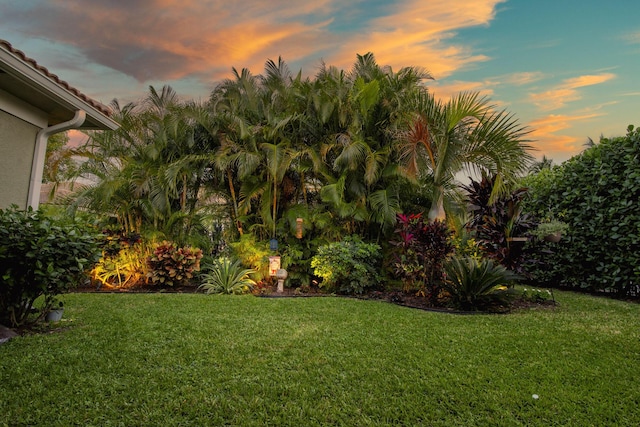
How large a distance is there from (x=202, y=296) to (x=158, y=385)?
382 centimetres

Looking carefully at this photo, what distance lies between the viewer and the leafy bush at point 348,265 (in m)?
6.69

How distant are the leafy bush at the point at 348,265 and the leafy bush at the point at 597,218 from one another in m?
2.80

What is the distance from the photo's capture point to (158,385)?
2.49 m

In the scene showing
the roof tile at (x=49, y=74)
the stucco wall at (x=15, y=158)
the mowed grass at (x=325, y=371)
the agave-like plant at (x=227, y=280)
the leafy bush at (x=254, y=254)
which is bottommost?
the mowed grass at (x=325, y=371)

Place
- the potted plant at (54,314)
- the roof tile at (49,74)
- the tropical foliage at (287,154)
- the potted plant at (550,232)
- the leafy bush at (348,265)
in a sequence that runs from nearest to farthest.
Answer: the roof tile at (49,74) < the potted plant at (54,314) < the potted plant at (550,232) < the tropical foliage at (287,154) < the leafy bush at (348,265)

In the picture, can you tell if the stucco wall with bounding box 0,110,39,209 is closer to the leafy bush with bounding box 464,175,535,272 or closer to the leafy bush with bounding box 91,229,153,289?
the leafy bush with bounding box 91,229,153,289

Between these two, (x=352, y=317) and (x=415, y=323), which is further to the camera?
(x=352, y=317)

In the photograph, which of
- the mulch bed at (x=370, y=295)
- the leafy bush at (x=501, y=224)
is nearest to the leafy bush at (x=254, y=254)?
the mulch bed at (x=370, y=295)

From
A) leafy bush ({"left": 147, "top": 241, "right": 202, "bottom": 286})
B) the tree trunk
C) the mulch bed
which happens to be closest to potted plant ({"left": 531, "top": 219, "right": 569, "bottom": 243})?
the mulch bed

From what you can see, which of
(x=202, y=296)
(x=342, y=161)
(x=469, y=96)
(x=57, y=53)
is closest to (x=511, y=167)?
(x=469, y=96)

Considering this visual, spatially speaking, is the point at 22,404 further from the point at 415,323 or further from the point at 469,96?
the point at 469,96

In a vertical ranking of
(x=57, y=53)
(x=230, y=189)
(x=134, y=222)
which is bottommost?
(x=134, y=222)

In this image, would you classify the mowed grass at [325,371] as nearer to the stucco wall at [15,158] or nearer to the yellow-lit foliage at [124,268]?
the stucco wall at [15,158]

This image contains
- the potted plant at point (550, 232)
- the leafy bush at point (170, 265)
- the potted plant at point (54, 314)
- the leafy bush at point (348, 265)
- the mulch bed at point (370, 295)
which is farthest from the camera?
the leafy bush at point (170, 265)
